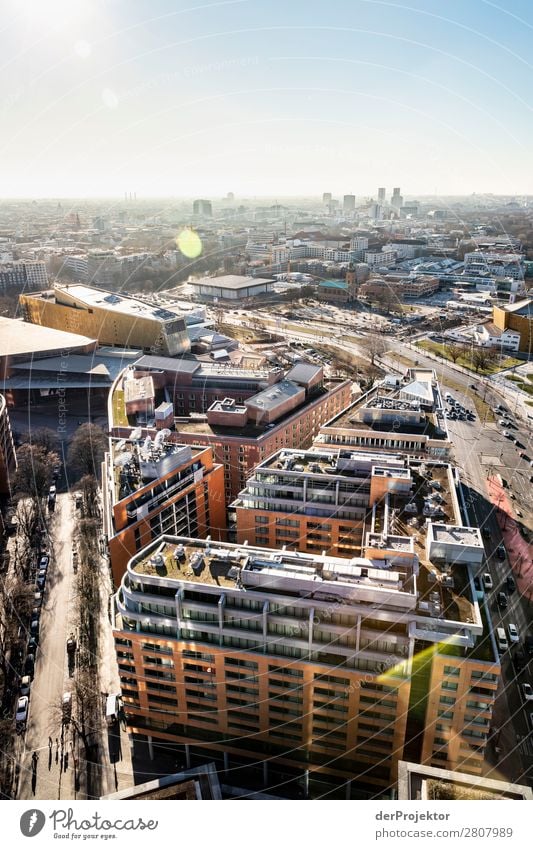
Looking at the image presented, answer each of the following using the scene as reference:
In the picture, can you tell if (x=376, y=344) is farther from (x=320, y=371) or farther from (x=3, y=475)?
(x=3, y=475)

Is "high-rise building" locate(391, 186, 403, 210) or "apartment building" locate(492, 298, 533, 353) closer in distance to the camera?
"apartment building" locate(492, 298, 533, 353)

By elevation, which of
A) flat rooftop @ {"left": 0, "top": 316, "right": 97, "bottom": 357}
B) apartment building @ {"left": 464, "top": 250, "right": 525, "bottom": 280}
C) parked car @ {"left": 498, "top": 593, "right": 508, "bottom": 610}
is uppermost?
apartment building @ {"left": 464, "top": 250, "right": 525, "bottom": 280}

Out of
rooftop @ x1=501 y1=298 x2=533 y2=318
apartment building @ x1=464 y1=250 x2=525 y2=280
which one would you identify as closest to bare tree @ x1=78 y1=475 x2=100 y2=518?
rooftop @ x1=501 y1=298 x2=533 y2=318

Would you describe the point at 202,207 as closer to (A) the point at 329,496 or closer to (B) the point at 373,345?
(B) the point at 373,345

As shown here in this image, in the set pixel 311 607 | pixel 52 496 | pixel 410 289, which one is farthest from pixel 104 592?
pixel 410 289

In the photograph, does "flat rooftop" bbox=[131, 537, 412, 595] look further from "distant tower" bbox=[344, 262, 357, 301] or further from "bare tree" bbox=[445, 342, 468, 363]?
"distant tower" bbox=[344, 262, 357, 301]

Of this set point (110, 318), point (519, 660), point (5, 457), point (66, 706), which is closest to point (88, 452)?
point (5, 457)

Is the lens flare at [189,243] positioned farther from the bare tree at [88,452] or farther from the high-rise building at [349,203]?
the high-rise building at [349,203]
